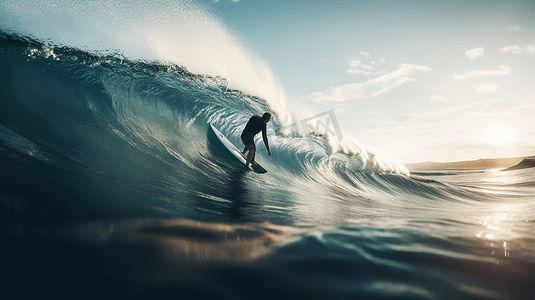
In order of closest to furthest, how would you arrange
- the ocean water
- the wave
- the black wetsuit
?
the ocean water → the wave → the black wetsuit

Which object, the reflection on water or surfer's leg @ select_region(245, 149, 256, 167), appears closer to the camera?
the reflection on water

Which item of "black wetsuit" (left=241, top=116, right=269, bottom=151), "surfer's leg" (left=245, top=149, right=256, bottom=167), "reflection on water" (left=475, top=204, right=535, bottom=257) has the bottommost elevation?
"reflection on water" (left=475, top=204, right=535, bottom=257)

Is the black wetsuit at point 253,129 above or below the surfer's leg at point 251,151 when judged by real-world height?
above

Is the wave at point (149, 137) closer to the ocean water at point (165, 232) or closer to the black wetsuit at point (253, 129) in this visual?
the ocean water at point (165, 232)

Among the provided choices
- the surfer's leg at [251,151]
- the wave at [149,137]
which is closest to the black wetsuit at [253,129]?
the surfer's leg at [251,151]

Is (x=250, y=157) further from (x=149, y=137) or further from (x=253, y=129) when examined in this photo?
(x=149, y=137)

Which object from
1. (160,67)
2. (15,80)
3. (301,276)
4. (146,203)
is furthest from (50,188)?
(160,67)

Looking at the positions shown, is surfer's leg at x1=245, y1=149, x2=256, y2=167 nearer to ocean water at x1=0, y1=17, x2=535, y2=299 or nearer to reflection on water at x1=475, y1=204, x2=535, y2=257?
ocean water at x1=0, y1=17, x2=535, y2=299

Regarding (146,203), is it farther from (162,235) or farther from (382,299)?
(382,299)

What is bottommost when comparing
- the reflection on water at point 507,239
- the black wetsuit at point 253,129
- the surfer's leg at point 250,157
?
the reflection on water at point 507,239

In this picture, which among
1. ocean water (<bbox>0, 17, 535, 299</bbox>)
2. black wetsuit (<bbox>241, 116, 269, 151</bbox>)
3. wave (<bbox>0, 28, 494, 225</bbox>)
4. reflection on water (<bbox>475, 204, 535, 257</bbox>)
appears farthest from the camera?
black wetsuit (<bbox>241, 116, 269, 151</bbox>)

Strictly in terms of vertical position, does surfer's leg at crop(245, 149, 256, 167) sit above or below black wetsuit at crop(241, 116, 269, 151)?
below

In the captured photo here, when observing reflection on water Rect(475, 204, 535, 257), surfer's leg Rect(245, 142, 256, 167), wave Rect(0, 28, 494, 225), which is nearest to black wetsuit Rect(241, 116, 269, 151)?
surfer's leg Rect(245, 142, 256, 167)

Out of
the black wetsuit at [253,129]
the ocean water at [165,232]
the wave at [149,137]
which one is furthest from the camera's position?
the black wetsuit at [253,129]
